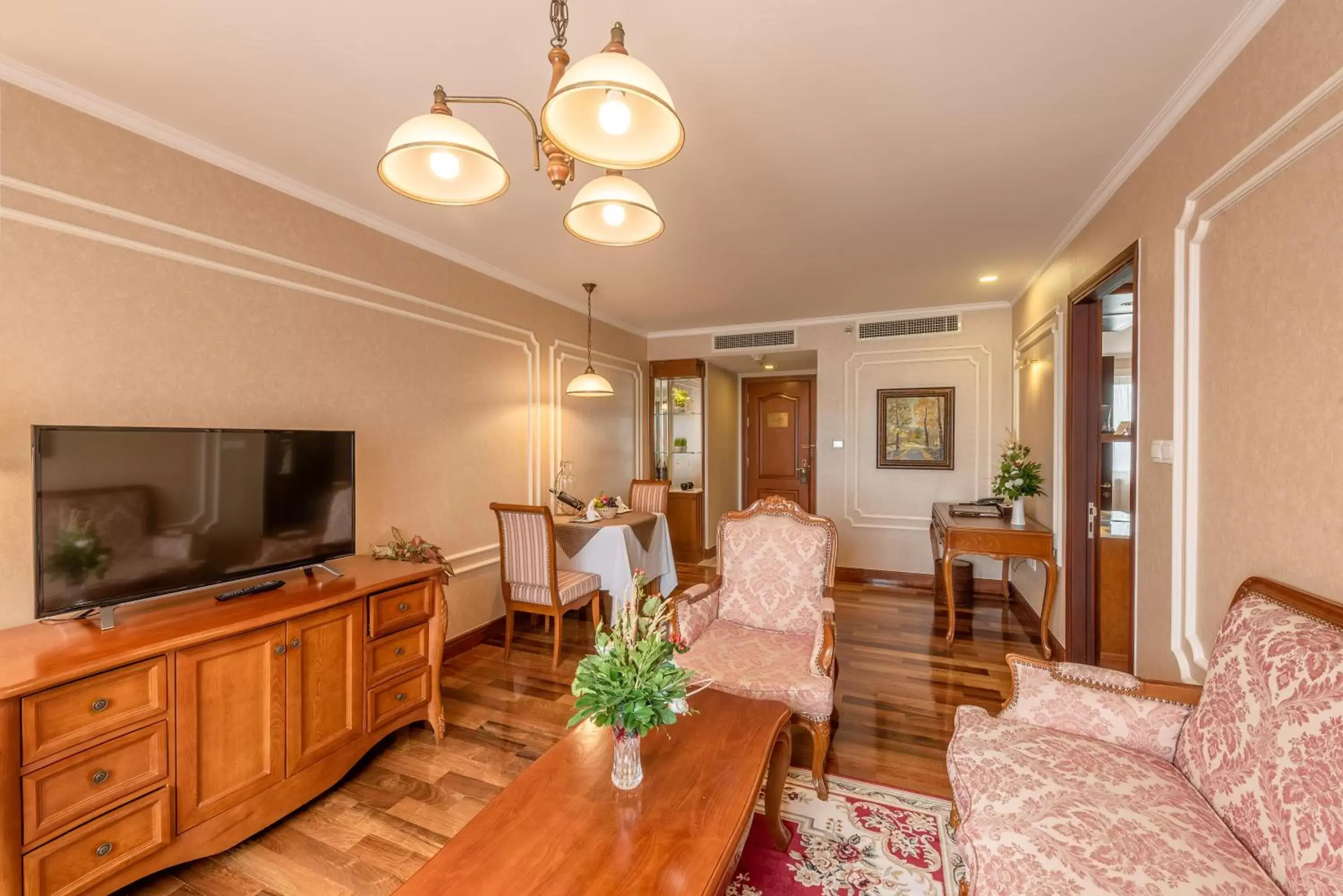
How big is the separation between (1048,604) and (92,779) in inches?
172

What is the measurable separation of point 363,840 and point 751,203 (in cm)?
306

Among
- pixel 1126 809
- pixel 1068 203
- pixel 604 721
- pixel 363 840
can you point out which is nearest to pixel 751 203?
pixel 1068 203

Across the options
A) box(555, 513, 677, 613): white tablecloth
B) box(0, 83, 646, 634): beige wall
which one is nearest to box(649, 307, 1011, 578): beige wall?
box(555, 513, 677, 613): white tablecloth

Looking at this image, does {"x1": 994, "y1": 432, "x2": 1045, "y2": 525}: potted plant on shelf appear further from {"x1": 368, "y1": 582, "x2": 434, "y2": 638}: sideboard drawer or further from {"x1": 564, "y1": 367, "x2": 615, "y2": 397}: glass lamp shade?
{"x1": 368, "y1": 582, "x2": 434, "y2": 638}: sideboard drawer

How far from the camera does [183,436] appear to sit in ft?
6.26

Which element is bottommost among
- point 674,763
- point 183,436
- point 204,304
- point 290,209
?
point 674,763

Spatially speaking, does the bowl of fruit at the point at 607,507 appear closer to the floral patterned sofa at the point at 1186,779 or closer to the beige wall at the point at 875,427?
the beige wall at the point at 875,427

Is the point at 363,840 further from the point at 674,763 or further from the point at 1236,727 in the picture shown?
the point at 1236,727

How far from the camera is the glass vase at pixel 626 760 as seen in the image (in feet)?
4.54

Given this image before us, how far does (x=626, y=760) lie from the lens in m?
1.39

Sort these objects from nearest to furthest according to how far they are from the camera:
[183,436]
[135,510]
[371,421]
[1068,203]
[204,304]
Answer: [135,510], [183,436], [204,304], [1068,203], [371,421]

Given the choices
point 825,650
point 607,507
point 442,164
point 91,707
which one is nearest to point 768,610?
point 825,650

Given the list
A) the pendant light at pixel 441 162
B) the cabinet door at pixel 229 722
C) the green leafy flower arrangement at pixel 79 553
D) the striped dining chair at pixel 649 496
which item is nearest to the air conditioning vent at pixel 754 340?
the striped dining chair at pixel 649 496

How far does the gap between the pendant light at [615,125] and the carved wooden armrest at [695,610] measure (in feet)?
5.63
